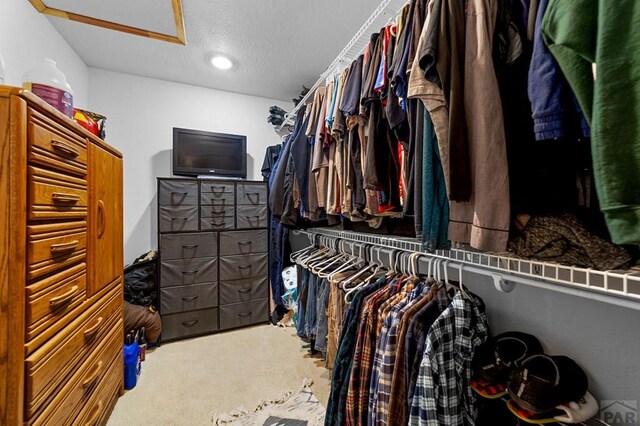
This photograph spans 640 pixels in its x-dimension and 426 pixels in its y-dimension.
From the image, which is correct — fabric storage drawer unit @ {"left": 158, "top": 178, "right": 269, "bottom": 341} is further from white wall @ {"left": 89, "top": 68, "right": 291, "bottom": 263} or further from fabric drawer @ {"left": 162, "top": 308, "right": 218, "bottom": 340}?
white wall @ {"left": 89, "top": 68, "right": 291, "bottom": 263}

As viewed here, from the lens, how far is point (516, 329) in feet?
3.14

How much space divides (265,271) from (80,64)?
2.45 metres

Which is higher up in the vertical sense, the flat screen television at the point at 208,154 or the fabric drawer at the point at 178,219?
the flat screen television at the point at 208,154

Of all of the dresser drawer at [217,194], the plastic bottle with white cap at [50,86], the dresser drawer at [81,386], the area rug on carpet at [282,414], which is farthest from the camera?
the dresser drawer at [217,194]

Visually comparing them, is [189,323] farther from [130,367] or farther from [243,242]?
[243,242]

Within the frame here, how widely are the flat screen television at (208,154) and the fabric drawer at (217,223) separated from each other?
20.2 inches

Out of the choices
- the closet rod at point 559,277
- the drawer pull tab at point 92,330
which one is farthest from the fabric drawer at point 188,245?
the closet rod at point 559,277

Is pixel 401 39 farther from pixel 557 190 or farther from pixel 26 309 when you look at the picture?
pixel 26 309

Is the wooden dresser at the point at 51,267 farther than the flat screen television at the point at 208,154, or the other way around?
the flat screen television at the point at 208,154

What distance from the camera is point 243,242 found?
2.44 meters

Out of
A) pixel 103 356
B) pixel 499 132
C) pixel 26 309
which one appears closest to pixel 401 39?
pixel 499 132

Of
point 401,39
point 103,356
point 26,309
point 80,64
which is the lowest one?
point 103,356

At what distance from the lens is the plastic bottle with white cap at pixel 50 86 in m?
0.98

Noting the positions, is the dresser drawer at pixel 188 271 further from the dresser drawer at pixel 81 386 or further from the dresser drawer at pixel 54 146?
the dresser drawer at pixel 54 146
